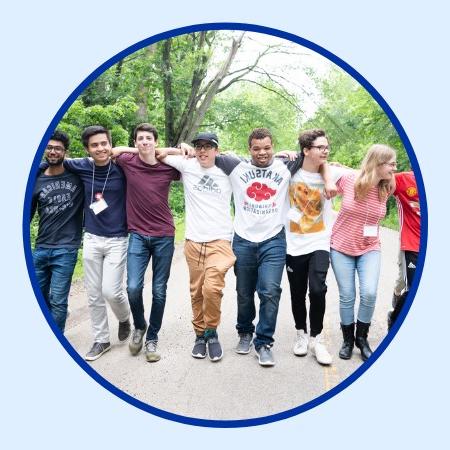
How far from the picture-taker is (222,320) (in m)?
3.32

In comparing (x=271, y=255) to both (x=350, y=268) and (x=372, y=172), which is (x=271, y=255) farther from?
(x=372, y=172)

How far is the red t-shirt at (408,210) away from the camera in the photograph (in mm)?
3215

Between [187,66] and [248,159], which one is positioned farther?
[187,66]

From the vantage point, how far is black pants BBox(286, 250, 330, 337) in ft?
10.6

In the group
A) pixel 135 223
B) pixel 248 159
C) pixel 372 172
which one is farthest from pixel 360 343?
pixel 135 223

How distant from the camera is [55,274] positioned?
3369 millimetres

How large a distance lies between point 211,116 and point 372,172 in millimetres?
940

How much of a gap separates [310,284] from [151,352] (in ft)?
3.19

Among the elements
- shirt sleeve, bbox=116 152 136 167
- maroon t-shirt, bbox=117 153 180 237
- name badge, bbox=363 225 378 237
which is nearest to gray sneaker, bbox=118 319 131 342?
maroon t-shirt, bbox=117 153 180 237

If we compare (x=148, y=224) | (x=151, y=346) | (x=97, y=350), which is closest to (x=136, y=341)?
(x=151, y=346)

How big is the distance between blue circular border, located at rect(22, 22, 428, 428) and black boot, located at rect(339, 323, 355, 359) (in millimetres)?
120

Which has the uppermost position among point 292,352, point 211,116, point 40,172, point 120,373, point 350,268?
point 211,116

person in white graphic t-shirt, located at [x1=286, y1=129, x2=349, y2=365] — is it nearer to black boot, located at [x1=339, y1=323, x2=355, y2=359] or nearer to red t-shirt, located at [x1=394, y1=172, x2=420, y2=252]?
black boot, located at [x1=339, y1=323, x2=355, y2=359]

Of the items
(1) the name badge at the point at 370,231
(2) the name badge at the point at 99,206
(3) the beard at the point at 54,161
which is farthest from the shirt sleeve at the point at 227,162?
(3) the beard at the point at 54,161
